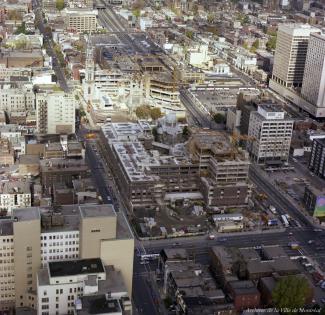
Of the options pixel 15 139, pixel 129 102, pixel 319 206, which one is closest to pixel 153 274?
pixel 319 206

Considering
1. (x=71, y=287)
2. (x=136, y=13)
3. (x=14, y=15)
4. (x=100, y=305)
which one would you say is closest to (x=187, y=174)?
(x=71, y=287)

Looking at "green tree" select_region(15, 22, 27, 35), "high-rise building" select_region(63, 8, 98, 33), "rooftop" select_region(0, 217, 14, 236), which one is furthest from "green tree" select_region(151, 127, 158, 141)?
"high-rise building" select_region(63, 8, 98, 33)

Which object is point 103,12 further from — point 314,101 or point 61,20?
point 314,101

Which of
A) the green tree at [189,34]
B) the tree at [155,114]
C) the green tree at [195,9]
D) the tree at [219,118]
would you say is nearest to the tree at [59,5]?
the green tree at [195,9]

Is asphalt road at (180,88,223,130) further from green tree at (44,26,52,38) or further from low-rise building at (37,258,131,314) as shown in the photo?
low-rise building at (37,258,131,314)

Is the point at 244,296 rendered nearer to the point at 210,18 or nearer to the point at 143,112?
the point at 143,112
